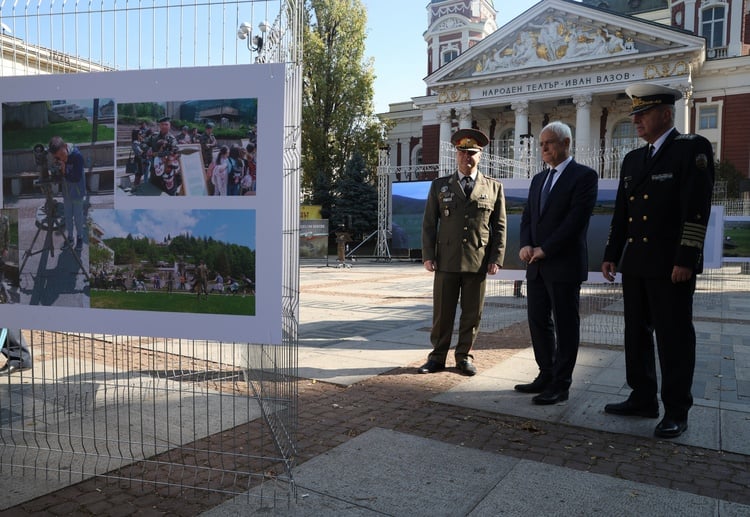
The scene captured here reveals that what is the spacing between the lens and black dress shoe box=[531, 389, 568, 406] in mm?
4484

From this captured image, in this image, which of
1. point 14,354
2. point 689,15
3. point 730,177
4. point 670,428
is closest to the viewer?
point 670,428

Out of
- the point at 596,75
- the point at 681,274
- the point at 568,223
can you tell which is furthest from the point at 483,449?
the point at 596,75

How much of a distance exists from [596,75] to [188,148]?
125 ft

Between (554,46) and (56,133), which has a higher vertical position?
(554,46)

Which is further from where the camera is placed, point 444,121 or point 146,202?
point 444,121

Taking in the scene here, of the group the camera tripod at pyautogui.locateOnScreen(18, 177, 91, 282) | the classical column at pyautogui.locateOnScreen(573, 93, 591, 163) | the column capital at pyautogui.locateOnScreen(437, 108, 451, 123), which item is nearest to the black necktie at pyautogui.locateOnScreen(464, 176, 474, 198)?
the camera tripod at pyautogui.locateOnScreen(18, 177, 91, 282)

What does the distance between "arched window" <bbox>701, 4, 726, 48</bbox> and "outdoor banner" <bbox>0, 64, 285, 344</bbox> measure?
144 ft

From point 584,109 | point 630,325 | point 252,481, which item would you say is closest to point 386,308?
point 630,325

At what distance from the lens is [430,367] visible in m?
5.54

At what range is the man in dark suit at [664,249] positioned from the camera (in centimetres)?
372

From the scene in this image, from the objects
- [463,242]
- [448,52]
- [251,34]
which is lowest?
[463,242]

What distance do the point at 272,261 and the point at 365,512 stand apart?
48.0 inches

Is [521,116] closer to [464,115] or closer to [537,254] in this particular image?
[464,115]

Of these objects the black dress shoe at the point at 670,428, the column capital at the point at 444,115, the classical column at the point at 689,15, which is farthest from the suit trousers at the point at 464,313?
the classical column at the point at 689,15
